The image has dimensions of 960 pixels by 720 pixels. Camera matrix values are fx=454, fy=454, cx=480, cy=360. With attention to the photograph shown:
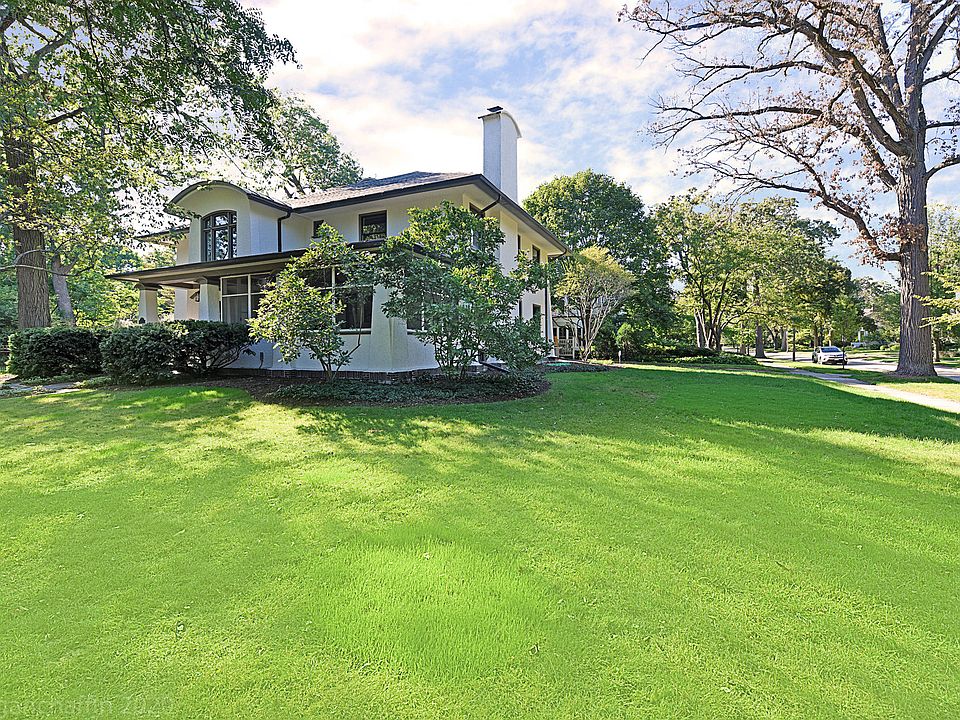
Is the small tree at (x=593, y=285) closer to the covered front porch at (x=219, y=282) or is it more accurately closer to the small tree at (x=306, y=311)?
the covered front porch at (x=219, y=282)

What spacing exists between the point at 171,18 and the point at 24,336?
9.44 metres

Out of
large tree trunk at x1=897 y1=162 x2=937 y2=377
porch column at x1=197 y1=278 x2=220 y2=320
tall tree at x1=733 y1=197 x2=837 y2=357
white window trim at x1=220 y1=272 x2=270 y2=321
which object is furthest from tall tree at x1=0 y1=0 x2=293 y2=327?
tall tree at x1=733 y1=197 x2=837 y2=357

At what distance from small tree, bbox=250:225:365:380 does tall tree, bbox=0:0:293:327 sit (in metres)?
6.86

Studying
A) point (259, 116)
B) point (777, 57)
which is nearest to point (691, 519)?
point (259, 116)

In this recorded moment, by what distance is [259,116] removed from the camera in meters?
13.1

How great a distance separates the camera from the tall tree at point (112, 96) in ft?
36.5

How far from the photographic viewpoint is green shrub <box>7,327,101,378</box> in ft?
41.3

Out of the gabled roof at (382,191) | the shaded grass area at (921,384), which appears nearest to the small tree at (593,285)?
the gabled roof at (382,191)

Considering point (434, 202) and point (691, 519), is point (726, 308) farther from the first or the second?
point (691, 519)

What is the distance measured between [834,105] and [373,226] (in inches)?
576

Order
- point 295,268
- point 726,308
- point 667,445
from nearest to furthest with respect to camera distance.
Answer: point 667,445, point 295,268, point 726,308

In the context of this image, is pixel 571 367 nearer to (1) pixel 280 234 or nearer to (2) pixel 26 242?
(1) pixel 280 234

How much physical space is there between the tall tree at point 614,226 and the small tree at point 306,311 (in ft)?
69.9

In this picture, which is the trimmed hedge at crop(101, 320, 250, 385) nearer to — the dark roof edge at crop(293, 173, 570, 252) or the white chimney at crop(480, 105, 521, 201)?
the dark roof edge at crop(293, 173, 570, 252)
